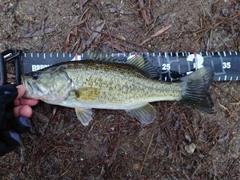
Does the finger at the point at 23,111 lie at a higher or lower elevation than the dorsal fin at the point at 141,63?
lower

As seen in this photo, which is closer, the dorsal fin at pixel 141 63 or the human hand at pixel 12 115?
the human hand at pixel 12 115

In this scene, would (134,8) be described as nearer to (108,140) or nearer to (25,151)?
(108,140)

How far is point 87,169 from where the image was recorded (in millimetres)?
4141

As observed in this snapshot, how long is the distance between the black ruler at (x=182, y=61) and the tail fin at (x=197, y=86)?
0.31 m

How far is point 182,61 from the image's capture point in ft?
13.7

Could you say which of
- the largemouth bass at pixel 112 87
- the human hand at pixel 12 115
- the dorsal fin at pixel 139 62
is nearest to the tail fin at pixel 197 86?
the largemouth bass at pixel 112 87

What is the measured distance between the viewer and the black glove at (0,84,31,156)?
3500 millimetres

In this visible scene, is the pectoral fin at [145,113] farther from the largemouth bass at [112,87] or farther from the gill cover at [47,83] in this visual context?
the gill cover at [47,83]

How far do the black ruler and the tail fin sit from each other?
1.03ft

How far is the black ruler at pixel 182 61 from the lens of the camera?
410 cm

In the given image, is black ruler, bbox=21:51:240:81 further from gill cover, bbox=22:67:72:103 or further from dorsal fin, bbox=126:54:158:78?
gill cover, bbox=22:67:72:103

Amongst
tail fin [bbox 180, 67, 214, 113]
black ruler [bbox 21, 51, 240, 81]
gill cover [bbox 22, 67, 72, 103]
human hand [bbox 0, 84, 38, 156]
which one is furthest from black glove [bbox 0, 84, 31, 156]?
tail fin [bbox 180, 67, 214, 113]

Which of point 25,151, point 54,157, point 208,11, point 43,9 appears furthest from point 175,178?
point 43,9

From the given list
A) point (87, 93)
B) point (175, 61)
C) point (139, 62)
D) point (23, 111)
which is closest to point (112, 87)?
point (87, 93)
